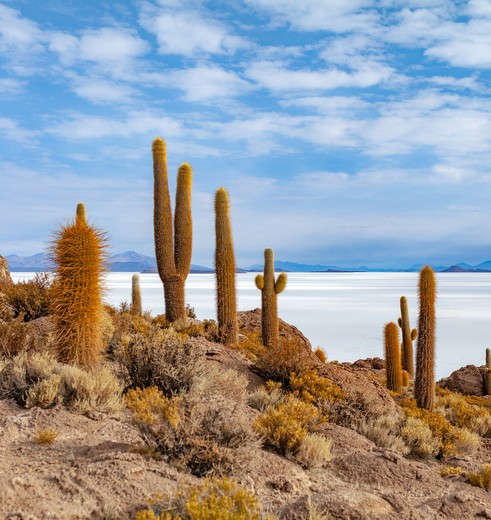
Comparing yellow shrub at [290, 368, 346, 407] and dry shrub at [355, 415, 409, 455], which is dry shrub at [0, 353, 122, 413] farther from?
dry shrub at [355, 415, 409, 455]

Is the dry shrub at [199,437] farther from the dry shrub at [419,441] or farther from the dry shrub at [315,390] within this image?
the dry shrub at [419,441]

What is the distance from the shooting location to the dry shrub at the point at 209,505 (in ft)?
14.3

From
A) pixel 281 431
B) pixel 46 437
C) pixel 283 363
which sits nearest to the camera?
pixel 46 437

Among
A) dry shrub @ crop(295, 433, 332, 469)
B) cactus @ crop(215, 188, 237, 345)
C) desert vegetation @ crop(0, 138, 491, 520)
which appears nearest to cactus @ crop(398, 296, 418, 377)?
desert vegetation @ crop(0, 138, 491, 520)

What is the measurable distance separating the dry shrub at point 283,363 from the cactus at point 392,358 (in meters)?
7.97

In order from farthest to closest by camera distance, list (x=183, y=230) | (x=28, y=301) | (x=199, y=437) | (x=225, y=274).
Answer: (x=183, y=230)
(x=225, y=274)
(x=28, y=301)
(x=199, y=437)

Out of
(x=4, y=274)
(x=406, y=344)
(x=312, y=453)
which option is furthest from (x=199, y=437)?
(x=406, y=344)

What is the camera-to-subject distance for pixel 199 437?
638 cm

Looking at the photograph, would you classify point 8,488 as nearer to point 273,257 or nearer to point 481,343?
point 273,257

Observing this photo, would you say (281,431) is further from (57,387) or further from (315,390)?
(315,390)

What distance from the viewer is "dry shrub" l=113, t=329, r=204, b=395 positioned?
917 centimetres

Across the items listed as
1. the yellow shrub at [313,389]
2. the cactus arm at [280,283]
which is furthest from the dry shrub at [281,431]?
the cactus arm at [280,283]

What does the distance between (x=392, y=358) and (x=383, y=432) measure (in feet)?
33.4

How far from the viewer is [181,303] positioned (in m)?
18.0
